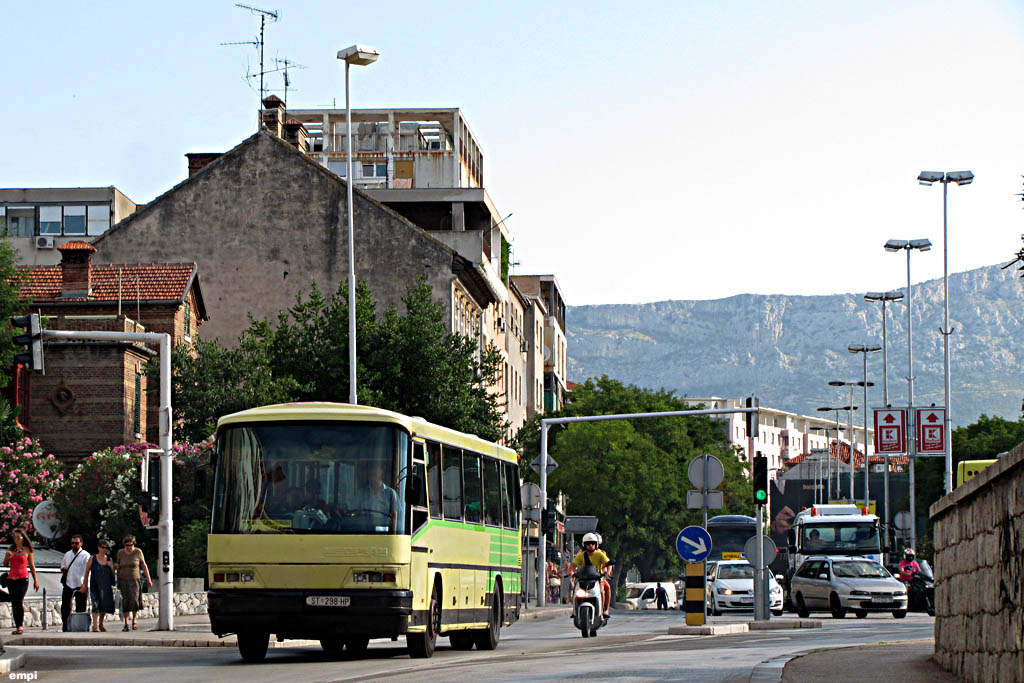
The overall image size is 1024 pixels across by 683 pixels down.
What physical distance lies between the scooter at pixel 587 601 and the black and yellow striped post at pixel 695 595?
153 centimetres

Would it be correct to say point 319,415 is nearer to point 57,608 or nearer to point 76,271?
point 57,608

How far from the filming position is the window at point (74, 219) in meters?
Result: 92.2

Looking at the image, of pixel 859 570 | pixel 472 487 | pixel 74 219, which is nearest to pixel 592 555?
pixel 472 487

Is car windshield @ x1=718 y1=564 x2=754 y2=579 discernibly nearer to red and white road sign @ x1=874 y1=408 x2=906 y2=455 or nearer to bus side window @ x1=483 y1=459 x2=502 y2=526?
bus side window @ x1=483 y1=459 x2=502 y2=526

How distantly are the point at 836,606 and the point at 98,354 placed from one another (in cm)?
2413

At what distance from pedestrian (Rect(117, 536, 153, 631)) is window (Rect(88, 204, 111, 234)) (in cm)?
6334

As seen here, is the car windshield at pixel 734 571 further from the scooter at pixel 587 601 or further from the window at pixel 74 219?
the window at pixel 74 219

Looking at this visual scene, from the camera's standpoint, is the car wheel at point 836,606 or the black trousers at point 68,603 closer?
the black trousers at point 68,603

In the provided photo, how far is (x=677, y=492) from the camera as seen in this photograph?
89.6m

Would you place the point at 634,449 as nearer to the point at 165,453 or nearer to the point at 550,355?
the point at 550,355

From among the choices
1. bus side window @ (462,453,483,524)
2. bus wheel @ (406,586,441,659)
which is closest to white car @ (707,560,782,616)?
bus side window @ (462,453,483,524)

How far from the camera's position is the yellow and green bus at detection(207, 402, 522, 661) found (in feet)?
64.2

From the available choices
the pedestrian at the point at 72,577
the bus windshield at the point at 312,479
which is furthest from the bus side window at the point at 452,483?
the pedestrian at the point at 72,577

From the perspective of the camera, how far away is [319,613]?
1953cm
